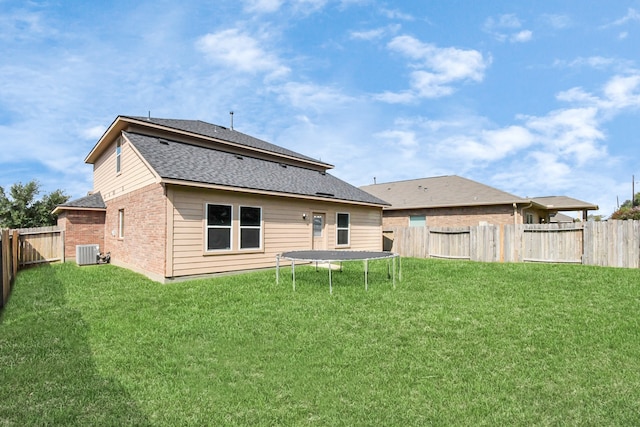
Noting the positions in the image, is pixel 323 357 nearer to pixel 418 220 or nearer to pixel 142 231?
pixel 142 231

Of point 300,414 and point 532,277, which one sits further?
point 532,277

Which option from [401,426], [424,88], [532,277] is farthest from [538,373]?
[424,88]

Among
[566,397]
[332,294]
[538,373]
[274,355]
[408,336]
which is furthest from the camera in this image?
[332,294]

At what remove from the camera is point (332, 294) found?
772 cm

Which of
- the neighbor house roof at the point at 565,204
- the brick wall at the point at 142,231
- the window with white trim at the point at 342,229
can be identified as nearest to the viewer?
the brick wall at the point at 142,231

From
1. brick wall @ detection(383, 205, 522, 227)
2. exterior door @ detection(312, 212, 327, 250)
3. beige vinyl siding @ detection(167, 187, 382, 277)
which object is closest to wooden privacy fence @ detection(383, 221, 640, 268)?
beige vinyl siding @ detection(167, 187, 382, 277)

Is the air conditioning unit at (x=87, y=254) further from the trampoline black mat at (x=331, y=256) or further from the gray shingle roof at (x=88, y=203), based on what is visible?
the trampoline black mat at (x=331, y=256)

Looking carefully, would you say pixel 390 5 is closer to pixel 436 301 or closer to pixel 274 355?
pixel 436 301

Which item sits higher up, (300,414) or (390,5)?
(390,5)

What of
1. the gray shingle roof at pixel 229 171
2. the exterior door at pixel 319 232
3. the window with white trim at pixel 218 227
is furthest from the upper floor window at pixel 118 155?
the exterior door at pixel 319 232

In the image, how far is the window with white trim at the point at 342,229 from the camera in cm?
1490

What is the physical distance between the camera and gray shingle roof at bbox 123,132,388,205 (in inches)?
406

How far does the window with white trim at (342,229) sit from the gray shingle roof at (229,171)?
2.98 feet

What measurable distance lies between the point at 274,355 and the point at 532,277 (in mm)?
8788
